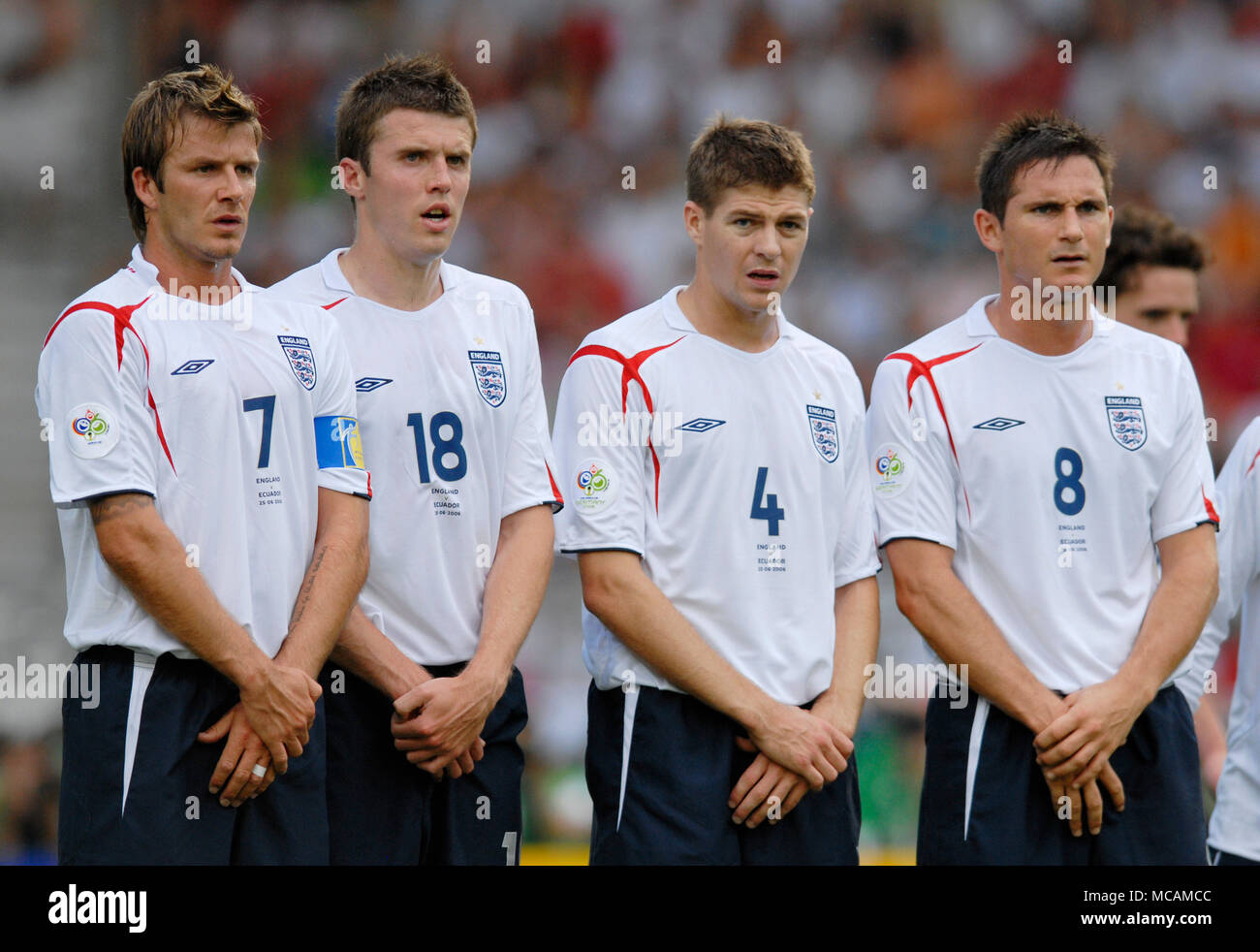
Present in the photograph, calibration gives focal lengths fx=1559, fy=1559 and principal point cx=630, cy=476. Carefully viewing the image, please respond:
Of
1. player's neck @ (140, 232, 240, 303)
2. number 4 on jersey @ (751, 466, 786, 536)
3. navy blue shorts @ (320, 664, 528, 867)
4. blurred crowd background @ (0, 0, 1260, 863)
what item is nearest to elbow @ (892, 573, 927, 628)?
number 4 on jersey @ (751, 466, 786, 536)

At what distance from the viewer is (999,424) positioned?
4047 mm

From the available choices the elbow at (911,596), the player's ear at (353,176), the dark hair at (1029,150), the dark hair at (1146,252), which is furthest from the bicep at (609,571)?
the dark hair at (1146,252)

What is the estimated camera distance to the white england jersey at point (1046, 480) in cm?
398

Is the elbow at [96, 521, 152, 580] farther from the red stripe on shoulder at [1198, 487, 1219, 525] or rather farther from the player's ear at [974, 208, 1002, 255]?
the red stripe on shoulder at [1198, 487, 1219, 525]

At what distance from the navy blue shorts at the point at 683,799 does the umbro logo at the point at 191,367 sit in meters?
1.28

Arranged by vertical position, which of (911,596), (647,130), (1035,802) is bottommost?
(1035,802)

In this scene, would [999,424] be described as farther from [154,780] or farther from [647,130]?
[647,130]

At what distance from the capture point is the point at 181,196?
3.62m

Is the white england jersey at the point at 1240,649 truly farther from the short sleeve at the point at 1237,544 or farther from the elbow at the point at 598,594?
the elbow at the point at 598,594

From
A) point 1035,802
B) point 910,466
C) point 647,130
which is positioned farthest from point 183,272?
point 647,130

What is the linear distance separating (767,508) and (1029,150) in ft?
4.10

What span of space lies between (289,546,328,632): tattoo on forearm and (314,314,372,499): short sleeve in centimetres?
16
